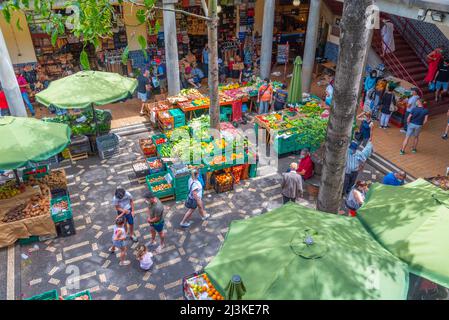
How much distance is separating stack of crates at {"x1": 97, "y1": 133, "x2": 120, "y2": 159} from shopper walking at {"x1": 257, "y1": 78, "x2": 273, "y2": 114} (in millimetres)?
5728

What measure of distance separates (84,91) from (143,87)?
443 cm

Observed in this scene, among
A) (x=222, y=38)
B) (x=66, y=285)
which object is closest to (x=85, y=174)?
(x=66, y=285)

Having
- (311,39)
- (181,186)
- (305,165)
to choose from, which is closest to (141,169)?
(181,186)

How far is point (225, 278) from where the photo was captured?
541cm

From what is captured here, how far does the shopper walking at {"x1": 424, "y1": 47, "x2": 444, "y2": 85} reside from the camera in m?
15.4

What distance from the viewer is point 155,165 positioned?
11.8m

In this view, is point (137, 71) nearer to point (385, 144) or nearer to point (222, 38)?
point (222, 38)

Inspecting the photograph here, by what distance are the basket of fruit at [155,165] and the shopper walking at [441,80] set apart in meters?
11.4

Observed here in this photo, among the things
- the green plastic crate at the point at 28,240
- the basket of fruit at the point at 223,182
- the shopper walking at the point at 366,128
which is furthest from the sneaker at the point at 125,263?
the shopper walking at the point at 366,128

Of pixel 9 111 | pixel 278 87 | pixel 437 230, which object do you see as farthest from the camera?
pixel 278 87

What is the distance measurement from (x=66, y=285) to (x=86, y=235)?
65.2 inches

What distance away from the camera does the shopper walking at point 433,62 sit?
15375 mm

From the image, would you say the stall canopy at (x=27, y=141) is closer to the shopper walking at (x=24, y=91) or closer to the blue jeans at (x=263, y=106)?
the shopper walking at (x=24, y=91)

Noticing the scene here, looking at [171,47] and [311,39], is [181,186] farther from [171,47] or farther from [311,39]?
[311,39]
